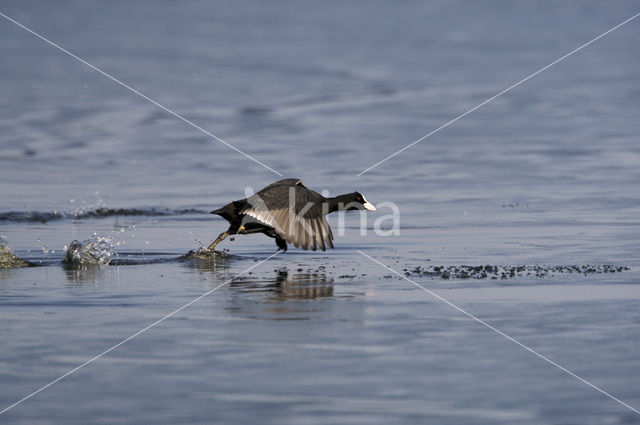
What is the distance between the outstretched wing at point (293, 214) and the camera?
10.9 m

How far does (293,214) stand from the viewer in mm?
11125

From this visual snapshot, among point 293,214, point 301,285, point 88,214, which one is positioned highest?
point 88,214

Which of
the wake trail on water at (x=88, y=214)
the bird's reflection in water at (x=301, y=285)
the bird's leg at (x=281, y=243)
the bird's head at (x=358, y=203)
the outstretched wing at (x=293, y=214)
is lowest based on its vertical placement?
the bird's reflection in water at (x=301, y=285)

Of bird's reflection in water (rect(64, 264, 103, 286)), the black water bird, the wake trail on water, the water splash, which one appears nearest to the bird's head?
the black water bird

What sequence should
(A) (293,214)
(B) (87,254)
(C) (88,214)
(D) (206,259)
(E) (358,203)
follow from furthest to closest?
1. (C) (88,214)
2. (E) (358,203)
3. (D) (206,259)
4. (B) (87,254)
5. (A) (293,214)

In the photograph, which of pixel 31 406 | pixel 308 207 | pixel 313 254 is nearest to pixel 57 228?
pixel 313 254

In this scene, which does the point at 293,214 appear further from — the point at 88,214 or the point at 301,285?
the point at 88,214

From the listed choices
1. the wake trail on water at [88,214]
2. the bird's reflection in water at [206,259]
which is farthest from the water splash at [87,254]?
the wake trail on water at [88,214]

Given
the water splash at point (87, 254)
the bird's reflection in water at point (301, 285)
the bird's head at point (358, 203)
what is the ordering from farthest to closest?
the bird's head at point (358, 203), the water splash at point (87, 254), the bird's reflection in water at point (301, 285)

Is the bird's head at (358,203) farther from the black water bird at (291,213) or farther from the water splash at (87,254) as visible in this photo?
the water splash at (87,254)

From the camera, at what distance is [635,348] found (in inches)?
273

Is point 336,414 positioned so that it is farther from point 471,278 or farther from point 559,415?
point 471,278

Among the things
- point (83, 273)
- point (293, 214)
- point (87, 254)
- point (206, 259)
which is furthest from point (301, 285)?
point (87, 254)

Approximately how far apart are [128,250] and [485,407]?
8.39 metres
